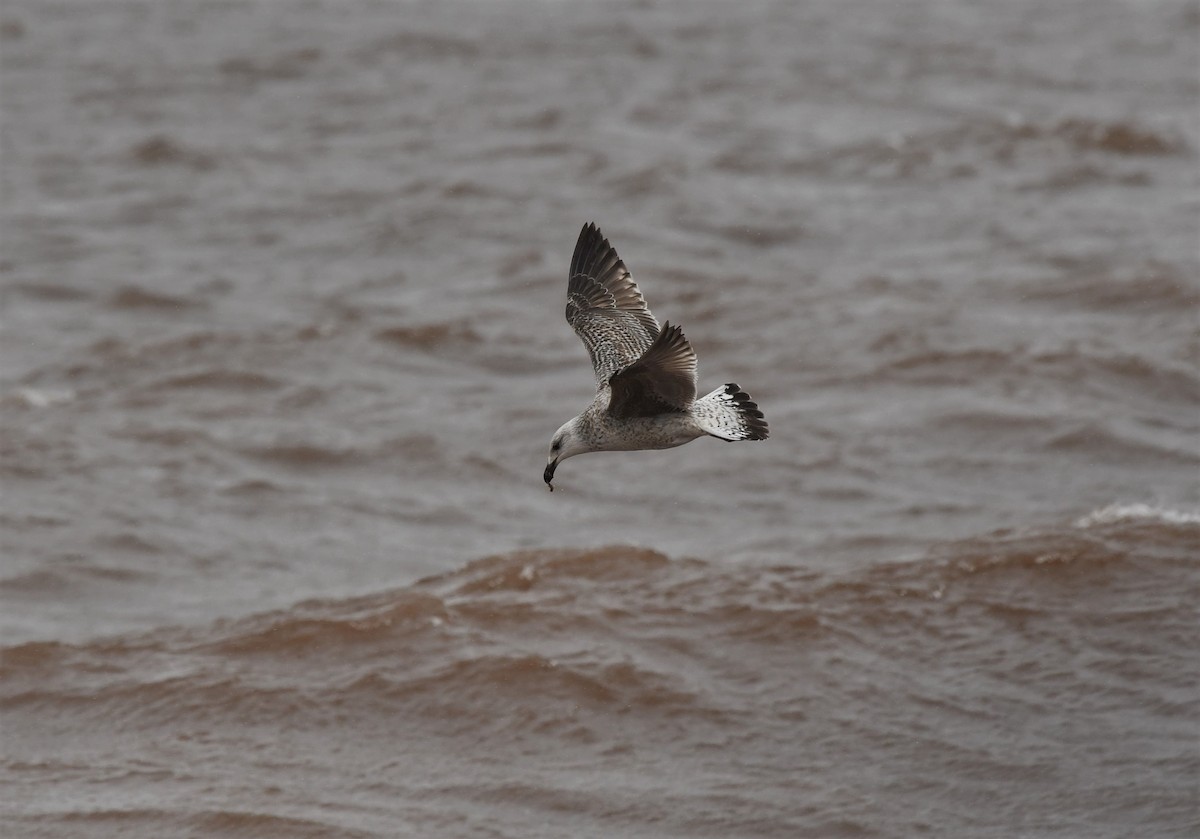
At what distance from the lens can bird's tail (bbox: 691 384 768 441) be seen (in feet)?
19.8

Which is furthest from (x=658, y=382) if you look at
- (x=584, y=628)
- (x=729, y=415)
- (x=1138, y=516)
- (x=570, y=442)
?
(x=1138, y=516)

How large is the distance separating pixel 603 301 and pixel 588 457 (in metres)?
4.44

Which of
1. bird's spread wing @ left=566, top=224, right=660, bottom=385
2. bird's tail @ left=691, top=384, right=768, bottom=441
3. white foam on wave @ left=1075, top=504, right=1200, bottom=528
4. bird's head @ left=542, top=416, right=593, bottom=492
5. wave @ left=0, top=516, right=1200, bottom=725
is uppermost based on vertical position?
bird's spread wing @ left=566, top=224, right=660, bottom=385

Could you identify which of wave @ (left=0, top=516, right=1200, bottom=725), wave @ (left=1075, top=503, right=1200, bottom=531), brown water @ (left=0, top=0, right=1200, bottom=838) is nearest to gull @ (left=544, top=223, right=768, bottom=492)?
brown water @ (left=0, top=0, right=1200, bottom=838)

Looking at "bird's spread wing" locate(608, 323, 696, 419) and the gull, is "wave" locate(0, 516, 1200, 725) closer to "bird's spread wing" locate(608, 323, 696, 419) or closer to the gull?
the gull

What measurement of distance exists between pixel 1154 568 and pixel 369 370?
562 cm

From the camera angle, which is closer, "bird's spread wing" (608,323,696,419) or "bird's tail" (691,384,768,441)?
"bird's spread wing" (608,323,696,419)

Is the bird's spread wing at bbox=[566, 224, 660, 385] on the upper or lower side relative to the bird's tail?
upper

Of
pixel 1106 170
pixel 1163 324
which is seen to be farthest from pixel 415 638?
pixel 1106 170

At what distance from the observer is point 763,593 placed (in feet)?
30.0

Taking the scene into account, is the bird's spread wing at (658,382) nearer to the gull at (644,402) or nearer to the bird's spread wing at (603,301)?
the gull at (644,402)

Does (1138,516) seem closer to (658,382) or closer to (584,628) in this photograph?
(584,628)

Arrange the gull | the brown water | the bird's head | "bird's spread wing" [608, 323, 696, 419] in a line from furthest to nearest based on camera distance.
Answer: the brown water → the bird's head → the gull → "bird's spread wing" [608, 323, 696, 419]

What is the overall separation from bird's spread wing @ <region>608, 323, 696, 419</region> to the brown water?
1956 mm
